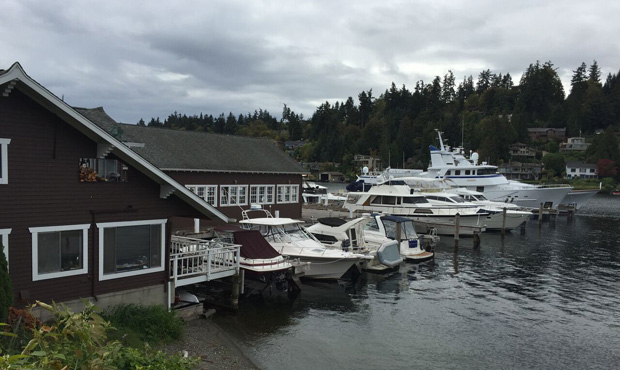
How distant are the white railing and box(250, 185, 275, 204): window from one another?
44.0ft

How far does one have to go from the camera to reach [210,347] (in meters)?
13.1

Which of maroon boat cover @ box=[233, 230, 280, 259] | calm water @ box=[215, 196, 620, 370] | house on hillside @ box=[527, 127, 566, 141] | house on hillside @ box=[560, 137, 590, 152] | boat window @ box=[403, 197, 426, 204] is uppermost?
house on hillside @ box=[527, 127, 566, 141]

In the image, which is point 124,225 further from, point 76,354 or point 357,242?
point 357,242

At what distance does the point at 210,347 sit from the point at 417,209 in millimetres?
31636

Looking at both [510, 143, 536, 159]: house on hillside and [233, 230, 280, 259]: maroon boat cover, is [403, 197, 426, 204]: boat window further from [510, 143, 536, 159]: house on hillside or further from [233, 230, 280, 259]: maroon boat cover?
[510, 143, 536, 159]: house on hillside

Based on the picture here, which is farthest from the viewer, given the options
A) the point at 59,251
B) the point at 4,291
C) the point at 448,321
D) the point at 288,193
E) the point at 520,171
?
the point at 520,171

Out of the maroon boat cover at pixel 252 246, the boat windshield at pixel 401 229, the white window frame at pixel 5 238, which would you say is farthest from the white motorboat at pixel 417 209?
the white window frame at pixel 5 238

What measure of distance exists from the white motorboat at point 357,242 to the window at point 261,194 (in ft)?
20.7

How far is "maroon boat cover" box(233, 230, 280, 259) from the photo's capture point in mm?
18688

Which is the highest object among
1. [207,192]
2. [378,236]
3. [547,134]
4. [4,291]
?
[547,134]

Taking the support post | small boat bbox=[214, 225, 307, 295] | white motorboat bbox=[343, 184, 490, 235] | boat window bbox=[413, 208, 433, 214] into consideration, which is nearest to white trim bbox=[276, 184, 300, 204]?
white motorboat bbox=[343, 184, 490, 235]

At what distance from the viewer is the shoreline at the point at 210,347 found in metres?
12.1

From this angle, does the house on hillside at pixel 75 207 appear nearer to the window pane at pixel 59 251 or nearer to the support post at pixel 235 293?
the window pane at pixel 59 251

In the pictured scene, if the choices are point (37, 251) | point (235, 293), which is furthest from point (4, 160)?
point (235, 293)
